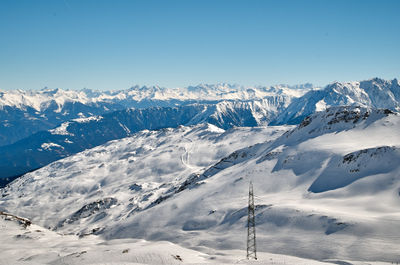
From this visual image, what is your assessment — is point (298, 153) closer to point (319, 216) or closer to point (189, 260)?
point (319, 216)

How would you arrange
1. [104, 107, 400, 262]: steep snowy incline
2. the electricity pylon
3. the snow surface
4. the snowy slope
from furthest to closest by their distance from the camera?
1. [104, 107, 400, 262]: steep snowy incline
2. the snowy slope
3. the snow surface
4. the electricity pylon

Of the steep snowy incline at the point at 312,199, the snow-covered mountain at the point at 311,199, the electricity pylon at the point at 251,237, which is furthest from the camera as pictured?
the snow-covered mountain at the point at 311,199

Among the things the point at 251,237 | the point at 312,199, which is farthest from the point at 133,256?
the point at 312,199

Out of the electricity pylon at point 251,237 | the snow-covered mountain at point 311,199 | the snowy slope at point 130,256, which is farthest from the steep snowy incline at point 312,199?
the snowy slope at point 130,256

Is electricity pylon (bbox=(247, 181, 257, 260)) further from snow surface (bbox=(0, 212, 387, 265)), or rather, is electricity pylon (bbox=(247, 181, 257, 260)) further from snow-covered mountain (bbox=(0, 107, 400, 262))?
snow-covered mountain (bbox=(0, 107, 400, 262))

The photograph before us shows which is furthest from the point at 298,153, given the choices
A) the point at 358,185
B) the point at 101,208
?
the point at 101,208

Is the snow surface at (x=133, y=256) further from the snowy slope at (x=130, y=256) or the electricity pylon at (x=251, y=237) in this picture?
the electricity pylon at (x=251, y=237)

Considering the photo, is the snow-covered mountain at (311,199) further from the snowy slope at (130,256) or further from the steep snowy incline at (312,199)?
the snowy slope at (130,256)

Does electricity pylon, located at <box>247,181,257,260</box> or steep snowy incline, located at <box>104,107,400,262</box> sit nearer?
electricity pylon, located at <box>247,181,257,260</box>

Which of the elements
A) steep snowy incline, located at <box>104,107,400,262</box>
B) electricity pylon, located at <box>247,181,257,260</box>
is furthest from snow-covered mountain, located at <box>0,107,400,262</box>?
electricity pylon, located at <box>247,181,257,260</box>

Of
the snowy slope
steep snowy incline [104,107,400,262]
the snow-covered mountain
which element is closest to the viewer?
the snowy slope

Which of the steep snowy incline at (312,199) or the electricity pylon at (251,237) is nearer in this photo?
the electricity pylon at (251,237)

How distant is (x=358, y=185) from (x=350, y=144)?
33046 millimetres

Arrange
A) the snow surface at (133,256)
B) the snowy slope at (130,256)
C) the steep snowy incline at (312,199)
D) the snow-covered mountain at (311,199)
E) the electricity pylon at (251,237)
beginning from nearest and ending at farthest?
the electricity pylon at (251,237), the snow surface at (133,256), the snowy slope at (130,256), the steep snowy incline at (312,199), the snow-covered mountain at (311,199)
